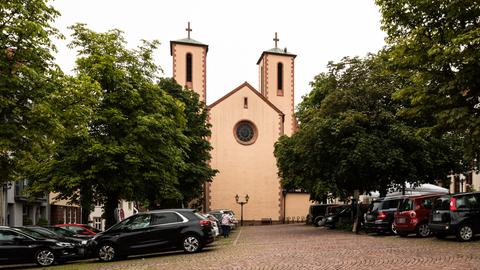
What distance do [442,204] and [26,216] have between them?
2573 centimetres

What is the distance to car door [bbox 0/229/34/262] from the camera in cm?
1850

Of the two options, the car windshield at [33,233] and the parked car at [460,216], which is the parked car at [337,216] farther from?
the car windshield at [33,233]

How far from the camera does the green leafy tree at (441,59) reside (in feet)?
50.1

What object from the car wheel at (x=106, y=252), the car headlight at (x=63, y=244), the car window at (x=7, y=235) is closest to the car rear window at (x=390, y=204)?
the car wheel at (x=106, y=252)

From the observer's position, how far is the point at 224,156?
61.1m

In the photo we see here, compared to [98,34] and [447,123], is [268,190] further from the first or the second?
[447,123]

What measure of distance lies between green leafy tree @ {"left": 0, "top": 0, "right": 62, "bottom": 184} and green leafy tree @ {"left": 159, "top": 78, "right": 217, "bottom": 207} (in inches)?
869

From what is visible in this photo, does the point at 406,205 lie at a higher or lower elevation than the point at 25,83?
lower

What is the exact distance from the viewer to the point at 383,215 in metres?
24.8

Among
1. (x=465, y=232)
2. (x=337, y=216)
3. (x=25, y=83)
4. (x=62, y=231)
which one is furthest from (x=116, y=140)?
(x=337, y=216)

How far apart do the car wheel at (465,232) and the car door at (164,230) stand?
8735 mm

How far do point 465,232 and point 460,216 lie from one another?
52 cm

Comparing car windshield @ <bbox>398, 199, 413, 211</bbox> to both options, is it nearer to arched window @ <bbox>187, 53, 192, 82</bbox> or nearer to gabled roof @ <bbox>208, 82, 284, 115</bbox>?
gabled roof @ <bbox>208, 82, 284, 115</bbox>

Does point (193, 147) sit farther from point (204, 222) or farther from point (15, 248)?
point (15, 248)
